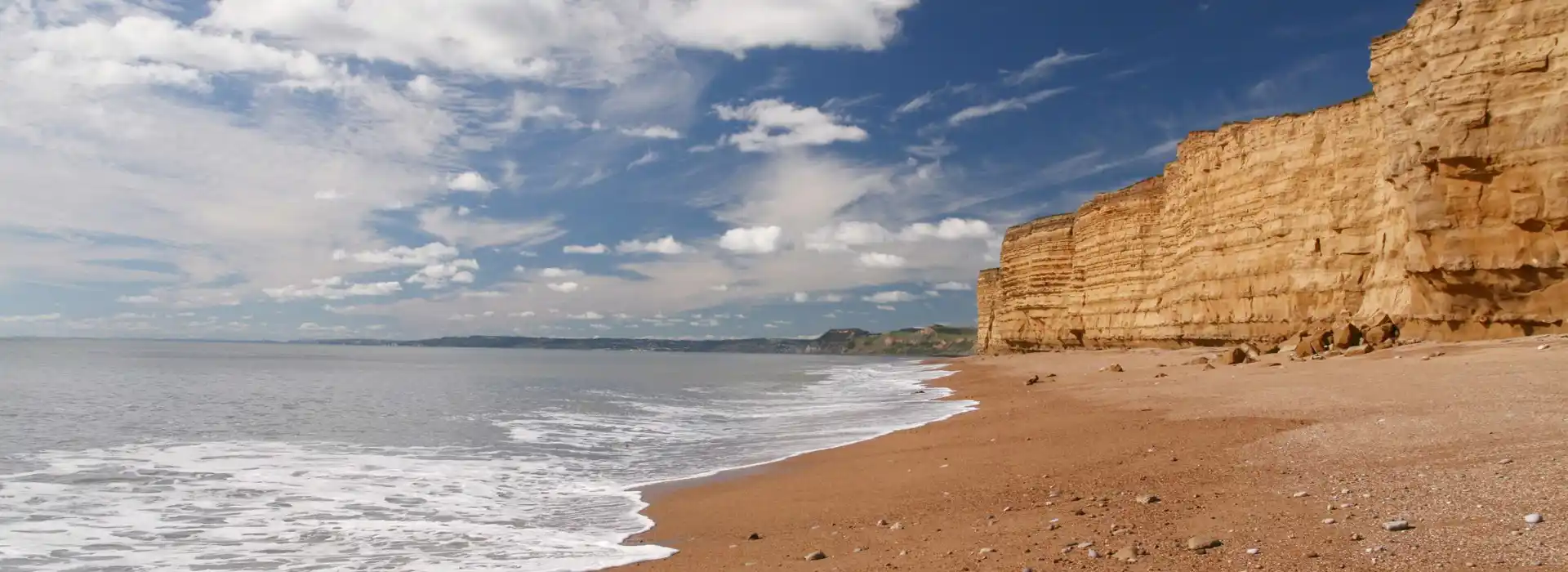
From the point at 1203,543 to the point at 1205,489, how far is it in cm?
149

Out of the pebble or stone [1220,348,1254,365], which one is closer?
the pebble

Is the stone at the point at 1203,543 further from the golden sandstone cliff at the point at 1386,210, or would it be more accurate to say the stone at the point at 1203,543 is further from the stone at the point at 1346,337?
the golden sandstone cliff at the point at 1386,210

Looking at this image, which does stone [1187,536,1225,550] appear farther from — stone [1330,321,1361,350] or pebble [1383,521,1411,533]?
stone [1330,321,1361,350]

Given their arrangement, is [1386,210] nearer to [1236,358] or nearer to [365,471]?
[1236,358]

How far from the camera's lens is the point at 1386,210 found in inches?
A: 827

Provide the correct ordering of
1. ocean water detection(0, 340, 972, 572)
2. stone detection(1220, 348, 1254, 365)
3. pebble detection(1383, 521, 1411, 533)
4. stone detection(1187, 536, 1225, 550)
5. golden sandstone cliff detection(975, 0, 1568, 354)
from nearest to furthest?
pebble detection(1383, 521, 1411, 533) → stone detection(1187, 536, 1225, 550) → ocean water detection(0, 340, 972, 572) → golden sandstone cliff detection(975, 0, 1568, 354) → stone detection(1220, 348, 1254, 365)

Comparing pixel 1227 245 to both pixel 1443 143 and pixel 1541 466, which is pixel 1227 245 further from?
pixel 1541 466

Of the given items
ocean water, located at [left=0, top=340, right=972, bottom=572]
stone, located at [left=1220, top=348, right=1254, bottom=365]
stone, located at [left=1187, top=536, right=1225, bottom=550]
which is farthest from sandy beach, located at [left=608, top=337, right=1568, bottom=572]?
stone, located at [left=1220, top=348, right=1254, bottom=365]

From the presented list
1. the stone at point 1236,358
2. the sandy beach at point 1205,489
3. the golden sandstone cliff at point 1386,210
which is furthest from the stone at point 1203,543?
the golden sandstone cliff at point 1386,210

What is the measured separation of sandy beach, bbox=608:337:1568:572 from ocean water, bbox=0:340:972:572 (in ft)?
3.84

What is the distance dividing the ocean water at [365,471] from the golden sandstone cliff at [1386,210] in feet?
34.6

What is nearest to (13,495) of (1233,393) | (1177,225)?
(1233,393)

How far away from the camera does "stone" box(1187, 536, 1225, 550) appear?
13.9ft

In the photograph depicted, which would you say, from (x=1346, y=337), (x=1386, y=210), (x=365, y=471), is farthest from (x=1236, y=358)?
(x=365, y=471)
